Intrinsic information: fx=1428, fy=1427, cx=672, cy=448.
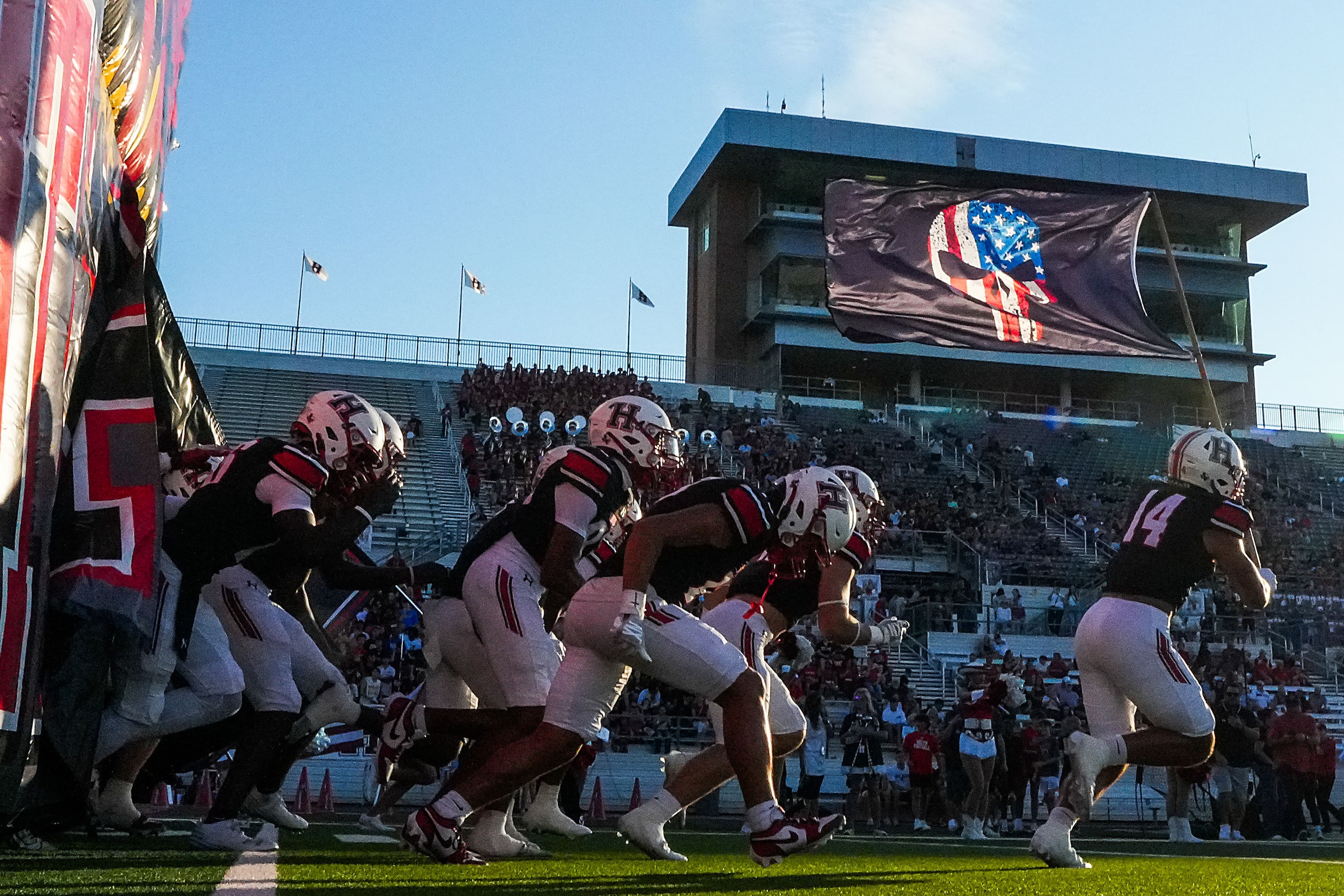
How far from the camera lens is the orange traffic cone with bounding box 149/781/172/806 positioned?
39.6ft

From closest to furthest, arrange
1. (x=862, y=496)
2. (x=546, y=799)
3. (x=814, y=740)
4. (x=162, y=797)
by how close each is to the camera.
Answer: (x=862, y=496)
(x=546, y=799)
(x=162, y=797)
(x=814, y=740)

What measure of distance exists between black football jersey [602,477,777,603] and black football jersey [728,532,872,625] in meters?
1.10

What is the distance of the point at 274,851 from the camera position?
588 centimetres

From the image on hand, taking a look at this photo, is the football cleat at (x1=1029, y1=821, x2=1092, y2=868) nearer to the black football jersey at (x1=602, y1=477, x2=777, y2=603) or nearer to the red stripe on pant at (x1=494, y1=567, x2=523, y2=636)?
the black football jersey at (x1=602, y1=477, x2=777, y2=603)

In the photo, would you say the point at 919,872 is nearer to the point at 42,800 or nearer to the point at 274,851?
the point at 274,851

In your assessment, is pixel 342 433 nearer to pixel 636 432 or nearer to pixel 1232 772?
pixel 636 432

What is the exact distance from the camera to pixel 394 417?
24.4 meters

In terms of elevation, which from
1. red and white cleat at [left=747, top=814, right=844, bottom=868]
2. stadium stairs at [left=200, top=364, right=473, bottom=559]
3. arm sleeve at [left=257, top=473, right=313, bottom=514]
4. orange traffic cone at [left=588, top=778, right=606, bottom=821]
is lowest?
orange traffic cone at [left=588, top=778, right=606, bottom=821]

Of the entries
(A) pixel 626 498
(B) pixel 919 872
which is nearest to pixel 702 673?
(A) pixel 626 498

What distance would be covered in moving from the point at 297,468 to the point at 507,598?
106 centimetres

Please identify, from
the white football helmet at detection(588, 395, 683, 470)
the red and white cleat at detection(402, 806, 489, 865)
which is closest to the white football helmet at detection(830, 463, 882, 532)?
the white football helmet at detection(588, 395, 683, 470)

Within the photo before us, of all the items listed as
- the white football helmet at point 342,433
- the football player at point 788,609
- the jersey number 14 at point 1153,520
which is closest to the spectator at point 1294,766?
the jersey number 14 at point 1153,520

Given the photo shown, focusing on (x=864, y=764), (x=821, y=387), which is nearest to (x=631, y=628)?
(x=864, y=764)

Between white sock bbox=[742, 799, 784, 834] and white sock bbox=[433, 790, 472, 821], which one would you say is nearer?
white sock bbox=[742, 799, 784, 834]
